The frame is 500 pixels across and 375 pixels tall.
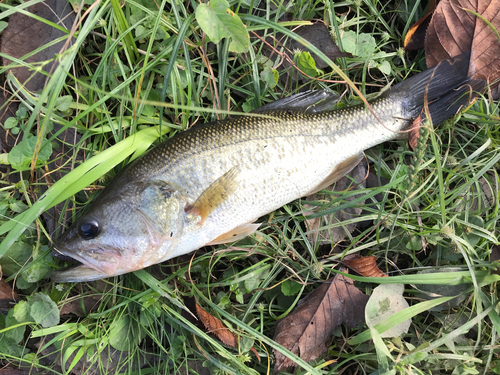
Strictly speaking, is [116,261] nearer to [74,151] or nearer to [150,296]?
[150,296]

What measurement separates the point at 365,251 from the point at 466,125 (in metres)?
1.40

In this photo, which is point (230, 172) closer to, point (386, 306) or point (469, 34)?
point (386, 306)

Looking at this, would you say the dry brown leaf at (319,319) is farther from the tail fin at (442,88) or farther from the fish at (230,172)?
the tail fin at (442,88)

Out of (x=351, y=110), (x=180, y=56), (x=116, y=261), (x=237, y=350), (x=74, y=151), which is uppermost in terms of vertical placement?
(x=180, y=56)

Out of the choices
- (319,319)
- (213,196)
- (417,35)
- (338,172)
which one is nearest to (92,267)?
(213,196)

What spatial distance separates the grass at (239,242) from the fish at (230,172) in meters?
0.23

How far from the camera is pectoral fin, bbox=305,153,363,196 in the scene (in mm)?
2514

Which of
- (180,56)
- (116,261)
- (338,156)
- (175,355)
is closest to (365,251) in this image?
(338,156)

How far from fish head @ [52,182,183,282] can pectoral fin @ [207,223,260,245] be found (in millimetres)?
340

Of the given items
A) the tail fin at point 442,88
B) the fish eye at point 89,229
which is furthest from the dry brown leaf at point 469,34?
the fish eye at point 89,229

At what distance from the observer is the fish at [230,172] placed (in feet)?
7.00

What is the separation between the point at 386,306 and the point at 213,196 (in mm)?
1523

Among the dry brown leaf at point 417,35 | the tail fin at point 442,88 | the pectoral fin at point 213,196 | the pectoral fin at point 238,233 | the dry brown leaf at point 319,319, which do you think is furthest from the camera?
the dry brown leaf at point 417,35

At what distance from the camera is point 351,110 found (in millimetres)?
2539
